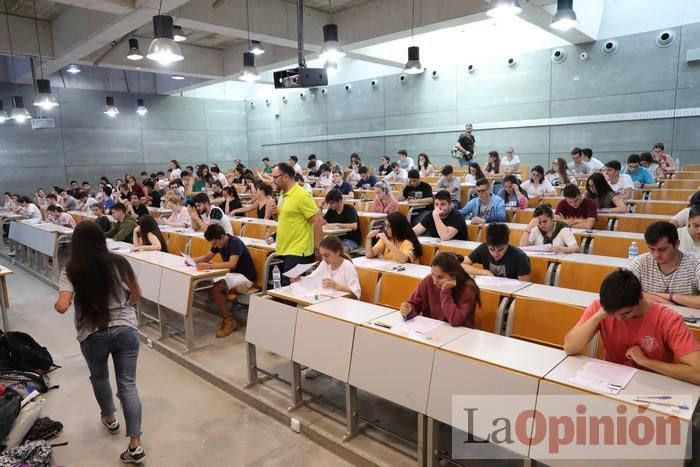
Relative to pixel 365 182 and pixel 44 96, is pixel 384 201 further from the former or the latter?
pixel 44 96

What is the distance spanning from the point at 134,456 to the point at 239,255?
2.20 metres

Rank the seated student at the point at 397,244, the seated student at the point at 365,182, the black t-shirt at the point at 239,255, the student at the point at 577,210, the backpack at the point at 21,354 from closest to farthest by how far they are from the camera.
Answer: the backpack at the point at 21,354 → the seated student at the point at 397,244 → the black t-shirt at the point at 239,255 → the student at the point at 577,210 → the seated student at the point at 365,182

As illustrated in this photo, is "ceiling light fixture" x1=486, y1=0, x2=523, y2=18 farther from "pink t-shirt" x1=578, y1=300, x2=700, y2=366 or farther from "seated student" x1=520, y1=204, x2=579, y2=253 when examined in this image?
"pink t-shirt" x1=578, y1=300, x2=700, y2=366

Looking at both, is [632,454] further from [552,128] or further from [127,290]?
[552,128]

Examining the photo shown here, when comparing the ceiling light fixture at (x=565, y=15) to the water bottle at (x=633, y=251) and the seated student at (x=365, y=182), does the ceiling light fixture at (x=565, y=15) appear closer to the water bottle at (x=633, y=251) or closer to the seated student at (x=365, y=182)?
the water bottle at (x=633, y=251)

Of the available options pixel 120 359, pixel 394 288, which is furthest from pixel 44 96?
pixel 394 288

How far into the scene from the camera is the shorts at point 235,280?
14.7ft

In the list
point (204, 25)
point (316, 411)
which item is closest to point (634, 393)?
point (316, 411)

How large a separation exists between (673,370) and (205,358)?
3.44 meters

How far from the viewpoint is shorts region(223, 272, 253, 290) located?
447 cm

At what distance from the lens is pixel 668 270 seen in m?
2.77

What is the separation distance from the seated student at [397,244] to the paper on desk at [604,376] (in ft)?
7.15

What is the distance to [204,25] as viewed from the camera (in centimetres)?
838

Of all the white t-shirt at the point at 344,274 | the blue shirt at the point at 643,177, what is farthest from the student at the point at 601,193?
the white t-shirt at the point at 344,274
